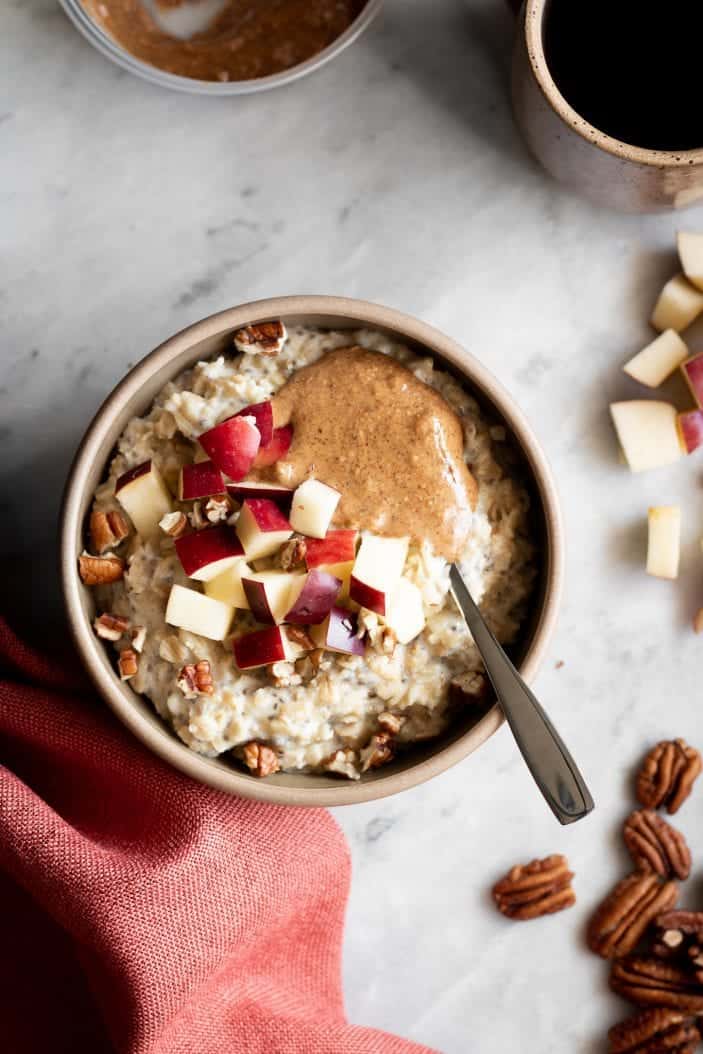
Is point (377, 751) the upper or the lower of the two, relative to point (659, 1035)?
upper

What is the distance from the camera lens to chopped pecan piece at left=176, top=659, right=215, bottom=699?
1.30 meters

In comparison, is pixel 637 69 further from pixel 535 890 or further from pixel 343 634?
pixel 535 890

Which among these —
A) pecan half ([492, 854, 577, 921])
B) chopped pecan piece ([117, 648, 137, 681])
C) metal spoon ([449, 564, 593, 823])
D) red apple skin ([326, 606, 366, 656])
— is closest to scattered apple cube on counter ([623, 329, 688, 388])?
metal spoon ([449, 564, 593, 823])

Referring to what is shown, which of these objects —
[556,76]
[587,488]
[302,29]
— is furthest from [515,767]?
[302,29]

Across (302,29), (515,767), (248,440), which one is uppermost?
(302,29)

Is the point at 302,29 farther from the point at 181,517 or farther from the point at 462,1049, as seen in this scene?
the point at 462,1049

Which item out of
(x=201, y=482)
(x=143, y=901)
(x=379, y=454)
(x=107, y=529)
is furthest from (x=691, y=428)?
(x=143, y=901)

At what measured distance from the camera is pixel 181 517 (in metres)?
1.32

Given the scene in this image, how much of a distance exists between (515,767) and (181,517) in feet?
2.31

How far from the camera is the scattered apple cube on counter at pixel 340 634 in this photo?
4.20ft

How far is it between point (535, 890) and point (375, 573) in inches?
27.7

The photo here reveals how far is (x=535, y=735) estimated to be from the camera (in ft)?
4.33

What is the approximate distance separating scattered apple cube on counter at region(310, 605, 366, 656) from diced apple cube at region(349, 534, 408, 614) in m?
0.03

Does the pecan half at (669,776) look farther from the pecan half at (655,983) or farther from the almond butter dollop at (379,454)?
the almond butter dollop at (379,454)
